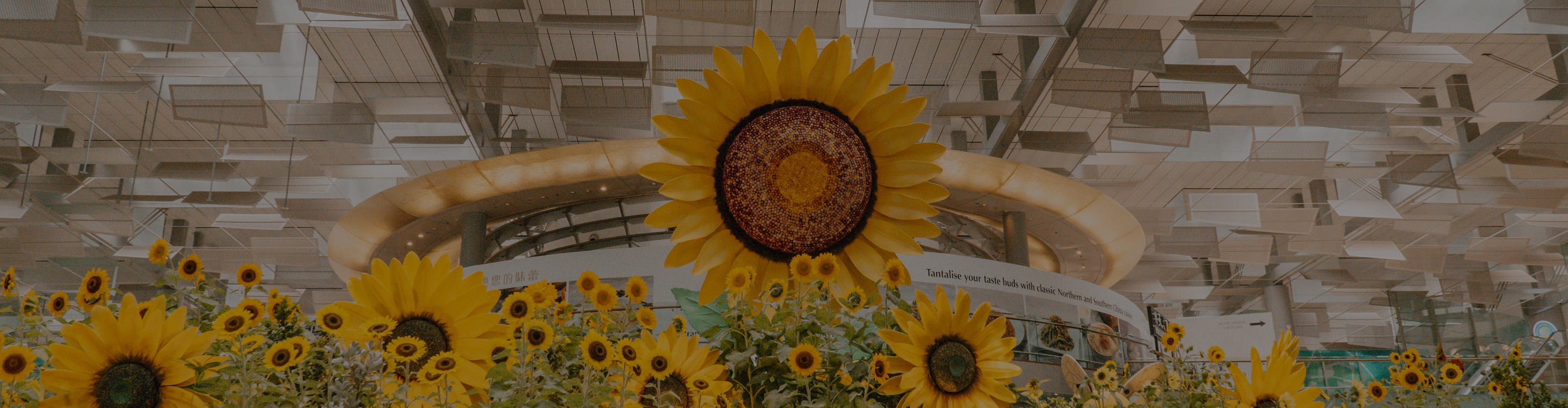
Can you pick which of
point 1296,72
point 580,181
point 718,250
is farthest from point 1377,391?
point 580,181

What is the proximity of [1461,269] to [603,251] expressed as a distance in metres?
16.4

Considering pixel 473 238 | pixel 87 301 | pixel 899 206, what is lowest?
pixel 87 301

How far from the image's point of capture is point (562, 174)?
8.40 metres

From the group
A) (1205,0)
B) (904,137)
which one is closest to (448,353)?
(904,137)

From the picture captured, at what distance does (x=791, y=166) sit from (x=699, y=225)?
0.12m

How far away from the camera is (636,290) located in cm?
98

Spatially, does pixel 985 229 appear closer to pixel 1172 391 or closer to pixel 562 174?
pixel 562 174

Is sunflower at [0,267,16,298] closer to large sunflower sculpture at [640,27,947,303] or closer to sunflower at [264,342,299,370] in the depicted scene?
sunflower at [264,342,299,370]

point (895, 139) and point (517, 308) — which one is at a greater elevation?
point (895, 139)

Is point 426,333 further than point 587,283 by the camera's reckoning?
No

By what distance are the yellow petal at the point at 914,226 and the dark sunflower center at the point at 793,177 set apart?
0.15 ft

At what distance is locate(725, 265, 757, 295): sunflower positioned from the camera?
901 millimetres

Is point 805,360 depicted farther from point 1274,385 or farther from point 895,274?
point 1274,385

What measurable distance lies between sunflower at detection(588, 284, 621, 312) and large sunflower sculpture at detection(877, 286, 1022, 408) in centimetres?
29
